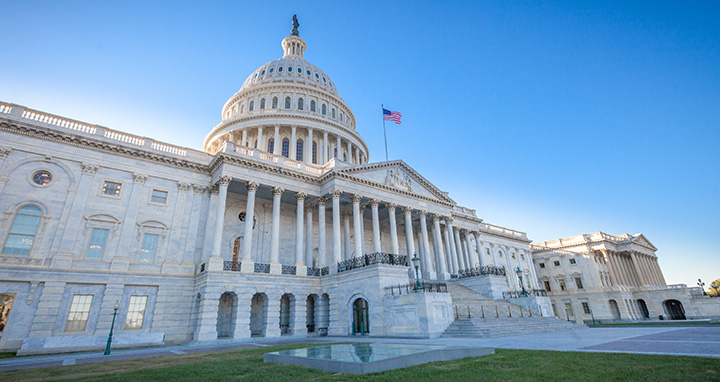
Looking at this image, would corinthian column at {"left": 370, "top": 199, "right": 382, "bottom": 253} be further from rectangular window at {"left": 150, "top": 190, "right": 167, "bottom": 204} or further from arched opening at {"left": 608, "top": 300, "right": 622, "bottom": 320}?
arched opening at {"left": 608, "top": 300, "right": 622, "bottom": 320}

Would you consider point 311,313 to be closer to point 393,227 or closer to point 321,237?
point 321,237

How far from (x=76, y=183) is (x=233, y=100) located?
111ft

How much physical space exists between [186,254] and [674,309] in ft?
240

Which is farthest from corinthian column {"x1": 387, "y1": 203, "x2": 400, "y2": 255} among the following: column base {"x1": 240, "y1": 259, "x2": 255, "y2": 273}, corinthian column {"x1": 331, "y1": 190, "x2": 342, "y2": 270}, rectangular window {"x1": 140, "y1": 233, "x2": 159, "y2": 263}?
rectangular window {"x1": 140, "y1": 233, "x2": 159, "y2": 263}

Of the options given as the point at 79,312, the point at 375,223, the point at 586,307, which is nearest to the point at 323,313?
the point at 375,223

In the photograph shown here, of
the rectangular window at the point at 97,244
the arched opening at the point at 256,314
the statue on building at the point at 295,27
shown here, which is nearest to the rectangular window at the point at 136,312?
the rectangular window at the point at 97,244

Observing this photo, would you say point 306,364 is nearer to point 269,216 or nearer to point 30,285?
point 30,285

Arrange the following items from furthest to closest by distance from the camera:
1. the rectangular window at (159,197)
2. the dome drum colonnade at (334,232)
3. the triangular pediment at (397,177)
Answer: the triangular pediment at (397,177), the dome drum colonnade at (334,232), the rectangular window at (159,197)

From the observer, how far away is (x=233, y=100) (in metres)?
55.3

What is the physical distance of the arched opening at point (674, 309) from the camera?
5600cm

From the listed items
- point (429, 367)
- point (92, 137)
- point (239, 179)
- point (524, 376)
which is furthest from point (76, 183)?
point (524, 376)

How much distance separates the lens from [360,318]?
25.8 metres

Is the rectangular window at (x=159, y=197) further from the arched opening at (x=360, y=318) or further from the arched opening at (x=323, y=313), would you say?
the arched opening at (x=360, y=318)

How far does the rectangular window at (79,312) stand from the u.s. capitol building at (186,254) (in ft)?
0.27
